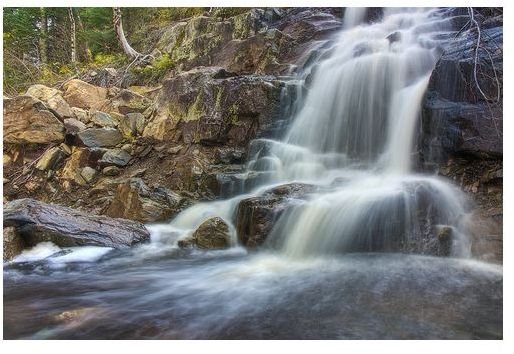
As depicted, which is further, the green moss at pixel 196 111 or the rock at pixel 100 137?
the rock at pixel 100 137

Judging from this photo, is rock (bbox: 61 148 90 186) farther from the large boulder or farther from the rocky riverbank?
the large boulder

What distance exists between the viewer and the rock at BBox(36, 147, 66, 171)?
682 cm

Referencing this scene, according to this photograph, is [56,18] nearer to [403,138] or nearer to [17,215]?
[17,215]

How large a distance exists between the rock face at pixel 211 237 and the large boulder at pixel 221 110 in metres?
2.20

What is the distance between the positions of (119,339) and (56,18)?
7.48 metres

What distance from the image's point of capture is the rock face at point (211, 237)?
432 centimetres

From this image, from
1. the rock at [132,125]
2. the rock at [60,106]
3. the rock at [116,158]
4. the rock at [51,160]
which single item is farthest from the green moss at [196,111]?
the rock at [60,106]

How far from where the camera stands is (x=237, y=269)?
3.67 meters

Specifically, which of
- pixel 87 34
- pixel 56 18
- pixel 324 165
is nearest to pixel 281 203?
pixel 324 165

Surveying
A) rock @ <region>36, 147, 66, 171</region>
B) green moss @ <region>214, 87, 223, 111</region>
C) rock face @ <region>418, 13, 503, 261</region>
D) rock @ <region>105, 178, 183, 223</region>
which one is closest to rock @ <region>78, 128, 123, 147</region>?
rock @ <region>36, 147, 66, 171</region>

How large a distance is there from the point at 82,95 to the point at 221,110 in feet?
10.3

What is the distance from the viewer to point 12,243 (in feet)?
13.1

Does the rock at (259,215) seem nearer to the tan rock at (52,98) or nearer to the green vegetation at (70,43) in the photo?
the green vegetation at (70,43)

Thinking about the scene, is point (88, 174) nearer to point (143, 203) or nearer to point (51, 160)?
point (51, 160)
